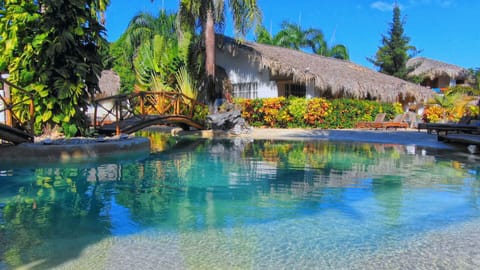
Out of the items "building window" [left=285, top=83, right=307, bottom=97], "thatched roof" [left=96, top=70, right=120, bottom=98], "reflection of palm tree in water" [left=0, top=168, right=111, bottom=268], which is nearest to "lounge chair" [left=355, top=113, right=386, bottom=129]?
"building window" [left=285, top=83, right=307, bottom=97]

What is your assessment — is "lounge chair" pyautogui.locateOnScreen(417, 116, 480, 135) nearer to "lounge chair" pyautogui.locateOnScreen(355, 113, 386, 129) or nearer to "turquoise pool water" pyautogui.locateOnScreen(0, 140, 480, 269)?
"lounge chair" pyautogui.locateOnScreen(355, 113, 386, 129)

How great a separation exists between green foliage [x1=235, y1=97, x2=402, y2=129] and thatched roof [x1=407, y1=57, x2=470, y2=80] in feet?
63.6

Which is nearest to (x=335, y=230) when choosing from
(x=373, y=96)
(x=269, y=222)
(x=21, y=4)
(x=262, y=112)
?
(x=269, y=222)

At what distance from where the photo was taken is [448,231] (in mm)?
3773

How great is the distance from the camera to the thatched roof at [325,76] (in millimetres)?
19844

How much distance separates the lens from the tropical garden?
928 centimetres

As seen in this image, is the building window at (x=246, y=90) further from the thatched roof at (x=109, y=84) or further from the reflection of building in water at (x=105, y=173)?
the reflection of building in water at (x=105, y=173)

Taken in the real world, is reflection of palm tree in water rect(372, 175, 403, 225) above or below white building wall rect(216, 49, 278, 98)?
below

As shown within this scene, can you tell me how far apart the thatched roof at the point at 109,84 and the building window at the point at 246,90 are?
9.21 m

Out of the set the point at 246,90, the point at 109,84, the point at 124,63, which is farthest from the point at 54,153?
the point at 124,63

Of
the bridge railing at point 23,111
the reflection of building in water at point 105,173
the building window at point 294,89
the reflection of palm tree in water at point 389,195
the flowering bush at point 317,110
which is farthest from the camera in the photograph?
the building window at point 294,89

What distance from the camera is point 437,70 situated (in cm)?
3700

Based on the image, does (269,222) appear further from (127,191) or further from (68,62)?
(68,62)

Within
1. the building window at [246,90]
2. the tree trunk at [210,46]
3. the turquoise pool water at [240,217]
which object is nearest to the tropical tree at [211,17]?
the tree trunk at [210,46]
